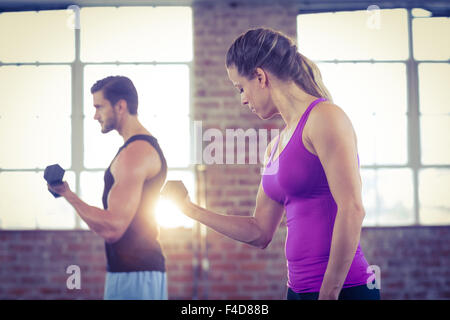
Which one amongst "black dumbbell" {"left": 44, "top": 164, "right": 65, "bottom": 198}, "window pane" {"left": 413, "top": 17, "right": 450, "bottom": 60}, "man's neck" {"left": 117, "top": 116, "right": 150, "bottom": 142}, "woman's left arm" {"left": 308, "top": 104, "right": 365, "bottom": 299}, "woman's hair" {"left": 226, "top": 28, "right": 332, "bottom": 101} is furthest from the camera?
"window pane" {"left": 413, "top": 17, "right": 450, "bottom": 60}

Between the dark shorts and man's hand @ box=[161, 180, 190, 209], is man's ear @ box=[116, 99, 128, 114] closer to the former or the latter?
man's hand @ box=[161, 180, 190, 209]

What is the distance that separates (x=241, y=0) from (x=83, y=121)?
1172 millimetres

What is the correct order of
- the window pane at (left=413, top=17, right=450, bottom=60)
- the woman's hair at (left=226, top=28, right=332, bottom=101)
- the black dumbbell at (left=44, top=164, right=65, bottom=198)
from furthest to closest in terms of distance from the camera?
the window pane at (left=413, top=17, right=450, bottom=60), the black dumbbell at (left=44, top=164, right=65, bottom=198), the woman's hair at (left=226, top=28, right=332, bottom=101)

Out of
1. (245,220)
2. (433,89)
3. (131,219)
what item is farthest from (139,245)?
(433,89)

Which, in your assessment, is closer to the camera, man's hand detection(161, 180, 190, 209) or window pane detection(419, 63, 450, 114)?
man's hand detection(161, 180, 190, 209)

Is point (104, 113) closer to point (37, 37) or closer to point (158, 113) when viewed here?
point (158, 113)

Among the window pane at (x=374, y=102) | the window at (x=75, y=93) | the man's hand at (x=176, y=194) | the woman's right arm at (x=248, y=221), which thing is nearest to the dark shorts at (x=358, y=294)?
the woman's right arm at (x=248, y=221)

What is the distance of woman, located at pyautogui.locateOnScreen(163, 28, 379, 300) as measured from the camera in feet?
2.73

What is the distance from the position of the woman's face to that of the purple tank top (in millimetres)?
128

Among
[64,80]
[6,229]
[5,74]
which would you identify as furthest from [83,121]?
[6,229]

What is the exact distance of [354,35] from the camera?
2781 mm

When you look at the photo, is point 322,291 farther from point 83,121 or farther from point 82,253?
point 83,121

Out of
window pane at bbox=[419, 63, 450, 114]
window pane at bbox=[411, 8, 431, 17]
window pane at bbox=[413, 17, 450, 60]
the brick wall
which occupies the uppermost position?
window pane at bbox=[411, 8, 431, 17]

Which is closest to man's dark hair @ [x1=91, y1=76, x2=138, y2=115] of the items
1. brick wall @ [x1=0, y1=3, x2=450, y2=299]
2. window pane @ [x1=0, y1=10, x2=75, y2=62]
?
brick wall @ [x1=0, y1=3, x2=450, y2=299]
